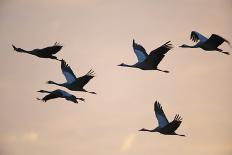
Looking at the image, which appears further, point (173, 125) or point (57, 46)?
point (57, 46)

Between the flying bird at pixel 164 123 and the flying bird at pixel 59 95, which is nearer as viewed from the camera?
the flying bird at pixel 164 123

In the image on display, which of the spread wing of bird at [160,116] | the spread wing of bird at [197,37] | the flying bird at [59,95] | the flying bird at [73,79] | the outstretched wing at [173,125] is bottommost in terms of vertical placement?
the outstretched wing at [173,125]

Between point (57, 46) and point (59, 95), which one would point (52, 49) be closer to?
point (57, 46)

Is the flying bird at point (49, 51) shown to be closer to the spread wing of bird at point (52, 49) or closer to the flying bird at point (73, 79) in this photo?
the spread wing of bird at point (52, 49)

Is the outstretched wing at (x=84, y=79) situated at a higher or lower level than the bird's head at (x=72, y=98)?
higher

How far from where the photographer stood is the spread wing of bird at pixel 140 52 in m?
3.53

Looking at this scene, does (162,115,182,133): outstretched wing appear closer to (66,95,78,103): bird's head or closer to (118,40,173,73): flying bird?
(118,40,173,73): flying bird

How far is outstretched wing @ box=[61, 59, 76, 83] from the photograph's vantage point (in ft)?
11.7

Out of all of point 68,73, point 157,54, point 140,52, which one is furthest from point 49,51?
point 157,54

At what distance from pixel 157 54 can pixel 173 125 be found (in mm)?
611

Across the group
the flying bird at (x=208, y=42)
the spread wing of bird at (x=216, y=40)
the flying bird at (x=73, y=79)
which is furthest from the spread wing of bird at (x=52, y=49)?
the spread wing of bird at (x=216, y=40)

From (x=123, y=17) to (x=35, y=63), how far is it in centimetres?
87

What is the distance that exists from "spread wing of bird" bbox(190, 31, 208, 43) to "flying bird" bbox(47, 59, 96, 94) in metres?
0.91

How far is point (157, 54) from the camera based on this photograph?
3.51 meters
